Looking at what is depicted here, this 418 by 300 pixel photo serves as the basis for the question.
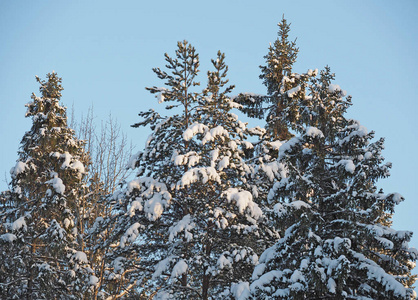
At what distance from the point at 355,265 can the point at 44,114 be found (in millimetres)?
14000

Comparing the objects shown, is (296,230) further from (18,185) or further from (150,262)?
(18,185)

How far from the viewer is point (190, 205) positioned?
15453 millimetres

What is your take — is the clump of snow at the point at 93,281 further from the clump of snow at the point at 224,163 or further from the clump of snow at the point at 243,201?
the clump of snow at the point at 224,163

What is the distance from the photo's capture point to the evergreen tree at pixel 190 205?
46.1ft

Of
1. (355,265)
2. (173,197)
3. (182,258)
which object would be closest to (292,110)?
(173,197)

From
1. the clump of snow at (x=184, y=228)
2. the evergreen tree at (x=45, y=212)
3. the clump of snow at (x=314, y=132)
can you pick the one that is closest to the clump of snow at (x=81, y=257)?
the evergreen tree at (x=45, y=212)

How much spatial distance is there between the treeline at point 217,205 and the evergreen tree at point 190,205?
52 mm

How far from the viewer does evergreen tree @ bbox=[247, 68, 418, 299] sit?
973 cm

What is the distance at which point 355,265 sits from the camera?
1001 cm

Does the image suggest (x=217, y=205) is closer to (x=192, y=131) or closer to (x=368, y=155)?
(x=192, y=131)

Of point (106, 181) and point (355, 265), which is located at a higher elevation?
point (106, 181)

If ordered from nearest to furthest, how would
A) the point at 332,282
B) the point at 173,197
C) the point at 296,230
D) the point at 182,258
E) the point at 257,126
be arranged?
the point at 332,282 → the point at 296,230 → the point at 182,258 → the point at 173,197 → the point at 257,126

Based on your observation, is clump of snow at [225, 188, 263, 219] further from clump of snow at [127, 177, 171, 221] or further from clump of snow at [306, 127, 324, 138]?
clump of snow at [306, 127, 324, 138]

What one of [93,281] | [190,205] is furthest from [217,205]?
[93,281]
